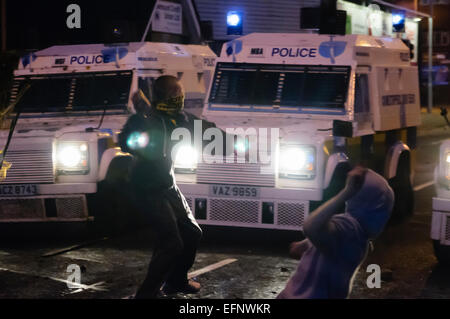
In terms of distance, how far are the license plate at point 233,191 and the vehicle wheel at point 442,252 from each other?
2056 millimetres

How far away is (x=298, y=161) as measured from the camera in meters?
8.38

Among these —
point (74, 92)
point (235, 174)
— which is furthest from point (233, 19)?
point (235, 174)

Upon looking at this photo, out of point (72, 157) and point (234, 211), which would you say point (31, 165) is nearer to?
point (72, 157)

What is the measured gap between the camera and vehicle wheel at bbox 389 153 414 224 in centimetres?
1042

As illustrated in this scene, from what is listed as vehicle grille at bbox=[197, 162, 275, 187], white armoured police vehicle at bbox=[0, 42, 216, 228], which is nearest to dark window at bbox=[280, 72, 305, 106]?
vehicle grille at bbox=[197, 162, 275, 187]

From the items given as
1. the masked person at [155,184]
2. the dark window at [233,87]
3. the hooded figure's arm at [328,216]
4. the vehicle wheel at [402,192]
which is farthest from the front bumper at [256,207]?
the hooded figure's arm at [328,216]

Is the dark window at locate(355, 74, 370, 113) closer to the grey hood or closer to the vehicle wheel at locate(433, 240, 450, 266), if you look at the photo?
the vehicle wheel at locate(433, 240, 450, 266)

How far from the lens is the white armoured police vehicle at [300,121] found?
8383 mm

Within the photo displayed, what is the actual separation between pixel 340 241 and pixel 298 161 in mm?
4021

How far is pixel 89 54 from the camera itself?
34.8 ft

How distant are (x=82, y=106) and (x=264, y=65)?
2.56 m

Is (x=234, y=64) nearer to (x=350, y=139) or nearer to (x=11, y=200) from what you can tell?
(x=350, y=139)

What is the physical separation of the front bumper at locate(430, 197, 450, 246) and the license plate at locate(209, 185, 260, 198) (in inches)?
80.3

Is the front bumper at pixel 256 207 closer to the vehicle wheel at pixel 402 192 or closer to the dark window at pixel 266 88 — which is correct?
the dark window at pixel 266 88
